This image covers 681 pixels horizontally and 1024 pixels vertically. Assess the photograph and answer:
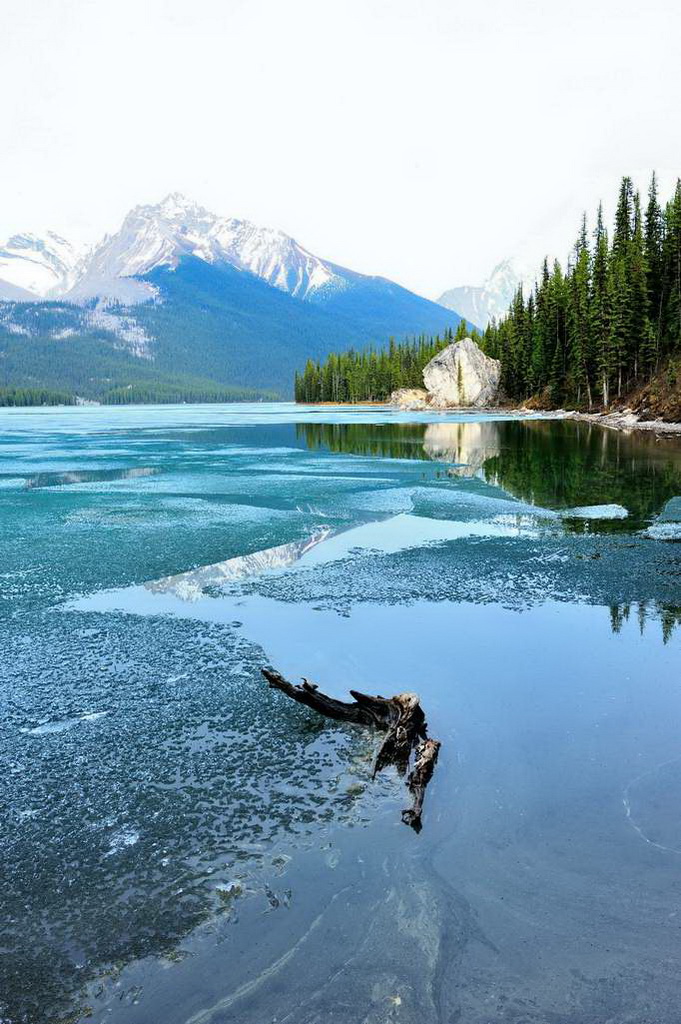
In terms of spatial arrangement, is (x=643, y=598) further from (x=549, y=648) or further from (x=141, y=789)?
(x=141, y=789)

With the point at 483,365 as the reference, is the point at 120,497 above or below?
below

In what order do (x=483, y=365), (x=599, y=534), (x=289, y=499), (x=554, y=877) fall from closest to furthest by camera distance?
(x=554, y=877) → (x=599, y=534) → (x=289, y=499) → (x=483, y=365)

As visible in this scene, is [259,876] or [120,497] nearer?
[259,876]

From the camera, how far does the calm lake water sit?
530 centimetres

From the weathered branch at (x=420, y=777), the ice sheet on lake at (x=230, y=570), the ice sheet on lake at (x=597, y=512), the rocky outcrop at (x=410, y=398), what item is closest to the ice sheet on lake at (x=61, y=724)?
the weathered branch at (x=420, y=777)

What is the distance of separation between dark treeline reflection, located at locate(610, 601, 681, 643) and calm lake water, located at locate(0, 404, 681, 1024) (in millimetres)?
82

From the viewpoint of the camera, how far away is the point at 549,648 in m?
12.0

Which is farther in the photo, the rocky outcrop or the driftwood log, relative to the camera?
the rocky outcrop

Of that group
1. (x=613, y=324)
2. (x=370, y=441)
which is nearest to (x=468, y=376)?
(x=613, y=324)

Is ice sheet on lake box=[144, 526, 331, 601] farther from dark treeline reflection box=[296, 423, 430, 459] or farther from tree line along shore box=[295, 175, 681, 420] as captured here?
tree line along shore box=[295, 175, 681, 420]

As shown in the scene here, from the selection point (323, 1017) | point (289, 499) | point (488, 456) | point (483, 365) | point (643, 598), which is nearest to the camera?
point (323, 1017)

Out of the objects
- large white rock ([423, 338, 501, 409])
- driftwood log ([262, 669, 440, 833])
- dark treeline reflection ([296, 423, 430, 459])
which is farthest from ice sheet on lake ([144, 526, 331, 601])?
large white rock ([423, 338, 501, 409])

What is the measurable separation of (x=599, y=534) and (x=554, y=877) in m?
16.0

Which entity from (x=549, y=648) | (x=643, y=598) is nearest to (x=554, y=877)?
(x=549, y=648)
